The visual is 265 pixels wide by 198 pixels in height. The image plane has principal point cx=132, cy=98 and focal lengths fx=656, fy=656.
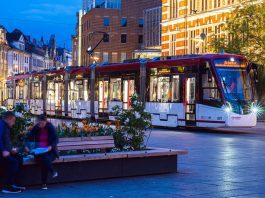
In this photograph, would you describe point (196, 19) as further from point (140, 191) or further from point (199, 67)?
point (140, 191)

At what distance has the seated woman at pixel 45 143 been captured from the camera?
12.4 meters

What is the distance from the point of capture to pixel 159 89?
33.4 metres

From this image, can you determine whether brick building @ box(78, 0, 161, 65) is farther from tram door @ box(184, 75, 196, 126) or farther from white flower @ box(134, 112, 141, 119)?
white flower @ box(134, 112, 141, 119)

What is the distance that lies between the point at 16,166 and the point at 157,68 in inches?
867

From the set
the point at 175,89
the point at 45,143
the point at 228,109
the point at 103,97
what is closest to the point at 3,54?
the point at 103,97

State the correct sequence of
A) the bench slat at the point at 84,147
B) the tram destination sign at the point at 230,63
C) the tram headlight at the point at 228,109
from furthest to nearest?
the tram destination sign at the point at 230,63, the tram headlight at the point at 228,109, the bench slat at the point at 84,147

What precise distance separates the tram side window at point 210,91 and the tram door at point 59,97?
16.8 metres

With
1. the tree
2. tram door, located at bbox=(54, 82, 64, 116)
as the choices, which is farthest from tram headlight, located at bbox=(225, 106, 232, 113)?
tram door, located at bbox=(54, 82, 64, 116)

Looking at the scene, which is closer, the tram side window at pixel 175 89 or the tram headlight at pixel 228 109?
the tram headlight at pixel 228 109

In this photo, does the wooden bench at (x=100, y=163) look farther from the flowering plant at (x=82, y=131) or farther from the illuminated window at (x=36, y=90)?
the illuminated window at (x=36, y=90)

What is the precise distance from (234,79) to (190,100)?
2346mm

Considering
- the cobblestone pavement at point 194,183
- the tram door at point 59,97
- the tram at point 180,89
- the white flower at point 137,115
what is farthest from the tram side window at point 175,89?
the white flower at point 137,115

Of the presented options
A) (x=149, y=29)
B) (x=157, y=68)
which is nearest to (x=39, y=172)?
(x=157, y=68)

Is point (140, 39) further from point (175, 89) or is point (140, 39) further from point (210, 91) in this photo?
point (210, 91)
